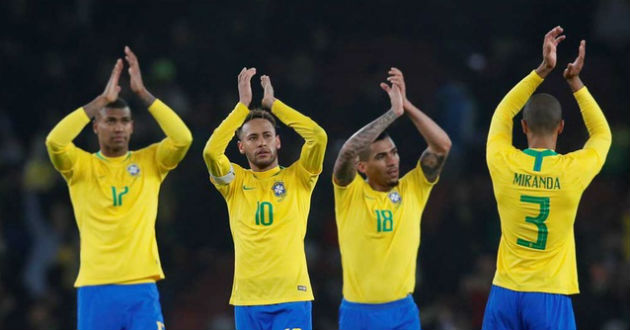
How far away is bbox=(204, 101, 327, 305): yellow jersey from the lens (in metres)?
9.26

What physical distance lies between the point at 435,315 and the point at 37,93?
6.45 metres

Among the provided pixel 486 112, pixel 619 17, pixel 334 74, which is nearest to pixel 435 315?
pixel 486 112

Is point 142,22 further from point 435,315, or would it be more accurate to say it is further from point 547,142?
point 547,142

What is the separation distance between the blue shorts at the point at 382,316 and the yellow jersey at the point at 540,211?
94 cm

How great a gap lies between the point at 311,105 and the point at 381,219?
6223 millimetres

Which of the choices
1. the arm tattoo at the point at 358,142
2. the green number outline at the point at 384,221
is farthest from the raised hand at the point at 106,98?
the green number outline at the point at 384,221

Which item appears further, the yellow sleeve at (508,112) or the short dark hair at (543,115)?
the yellow sleeve at (508,112)

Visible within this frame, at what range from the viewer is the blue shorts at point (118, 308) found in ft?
31.6

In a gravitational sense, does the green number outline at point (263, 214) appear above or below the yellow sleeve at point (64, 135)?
below

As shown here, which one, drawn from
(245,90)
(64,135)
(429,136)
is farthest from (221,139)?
(429,136)

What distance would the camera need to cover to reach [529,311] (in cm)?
894

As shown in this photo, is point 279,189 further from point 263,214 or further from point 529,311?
point 529,311

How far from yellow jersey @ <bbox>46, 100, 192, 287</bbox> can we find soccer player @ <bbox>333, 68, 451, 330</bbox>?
4.86 ft

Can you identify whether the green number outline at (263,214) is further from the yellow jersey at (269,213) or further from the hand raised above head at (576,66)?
the hand raised above head at (576,66)
